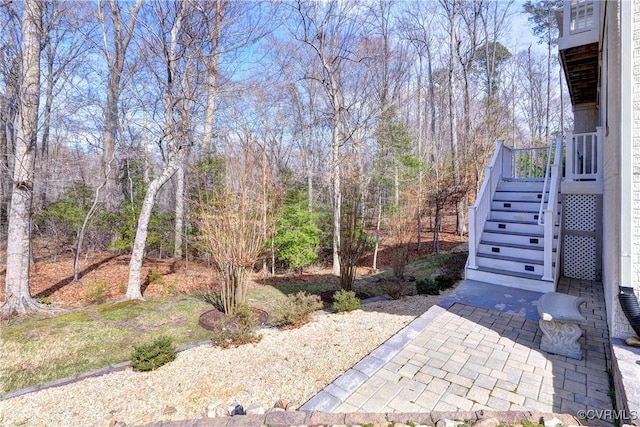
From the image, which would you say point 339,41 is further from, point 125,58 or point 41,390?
point 41,390

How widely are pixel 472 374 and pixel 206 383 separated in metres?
2.73

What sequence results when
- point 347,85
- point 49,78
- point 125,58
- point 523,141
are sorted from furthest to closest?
point 523,141
point 347,85
point 49,78
point 125,58

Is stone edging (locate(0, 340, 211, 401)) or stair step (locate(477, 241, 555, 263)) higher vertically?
stair step (locate(477, 241, 555, 263))

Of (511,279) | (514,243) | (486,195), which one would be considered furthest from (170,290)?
(514,243)

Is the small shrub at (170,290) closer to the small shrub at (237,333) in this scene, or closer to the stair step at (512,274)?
the small shrub at (237,333)

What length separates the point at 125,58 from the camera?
26.7ft

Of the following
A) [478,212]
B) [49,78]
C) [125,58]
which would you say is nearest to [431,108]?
[478,212]

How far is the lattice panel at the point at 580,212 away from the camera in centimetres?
644

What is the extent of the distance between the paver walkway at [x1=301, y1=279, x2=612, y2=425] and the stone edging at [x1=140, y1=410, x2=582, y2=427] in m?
0.13

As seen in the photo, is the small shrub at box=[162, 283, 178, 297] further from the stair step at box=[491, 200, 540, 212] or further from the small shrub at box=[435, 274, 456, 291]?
the stair step at box=[491, 200, 540, 212]

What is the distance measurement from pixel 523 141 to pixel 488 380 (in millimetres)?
20901

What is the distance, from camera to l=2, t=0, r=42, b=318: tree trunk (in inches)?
225

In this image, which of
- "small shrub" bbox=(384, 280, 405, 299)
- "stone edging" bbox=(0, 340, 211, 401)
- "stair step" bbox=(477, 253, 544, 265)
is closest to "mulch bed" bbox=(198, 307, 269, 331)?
"stone edging" bbox=(0, 340, 211, 401)

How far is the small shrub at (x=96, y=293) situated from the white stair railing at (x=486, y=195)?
763 cm
